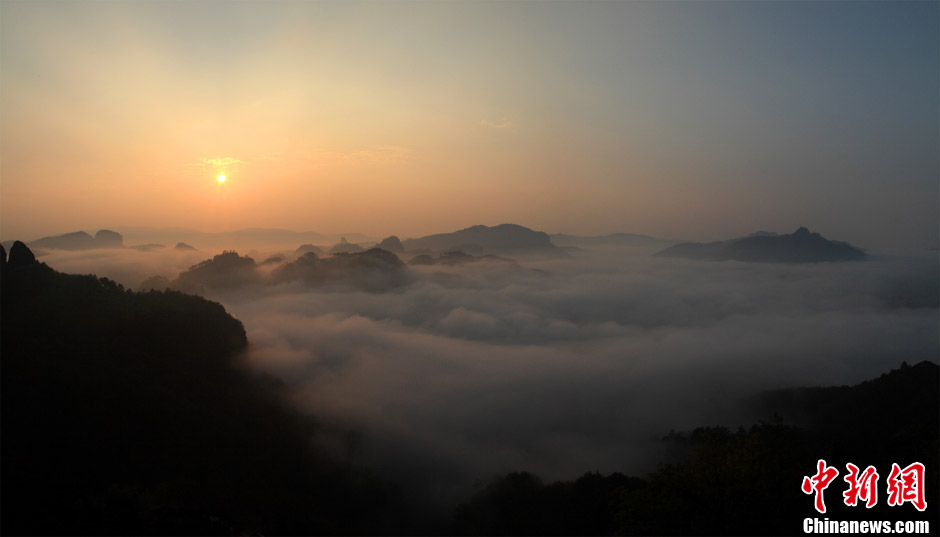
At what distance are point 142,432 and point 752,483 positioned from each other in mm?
49633

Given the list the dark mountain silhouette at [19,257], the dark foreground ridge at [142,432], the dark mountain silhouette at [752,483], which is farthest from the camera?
the dark mountain silhouette at [19,257]

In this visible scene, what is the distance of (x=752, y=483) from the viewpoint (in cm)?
2653

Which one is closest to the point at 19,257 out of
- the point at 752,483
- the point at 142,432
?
the point at 142,432

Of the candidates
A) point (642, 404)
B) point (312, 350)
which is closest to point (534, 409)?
point (642, 404)

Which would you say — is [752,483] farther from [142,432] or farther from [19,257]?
[19,257]

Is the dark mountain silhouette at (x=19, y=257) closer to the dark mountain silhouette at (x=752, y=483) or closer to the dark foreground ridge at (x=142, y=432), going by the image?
the dark foreground ridge at (x=142, y=432)

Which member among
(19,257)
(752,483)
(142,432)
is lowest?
(142,432)

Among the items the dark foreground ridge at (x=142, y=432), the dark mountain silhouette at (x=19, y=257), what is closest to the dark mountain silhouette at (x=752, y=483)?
the dark foreground ridge at (x=142, y=432)

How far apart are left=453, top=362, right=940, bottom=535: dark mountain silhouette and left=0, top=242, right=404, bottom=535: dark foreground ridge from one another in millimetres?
16297

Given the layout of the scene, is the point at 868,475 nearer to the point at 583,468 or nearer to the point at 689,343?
the point at 583,468

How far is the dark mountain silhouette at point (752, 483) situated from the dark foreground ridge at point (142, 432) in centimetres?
1630

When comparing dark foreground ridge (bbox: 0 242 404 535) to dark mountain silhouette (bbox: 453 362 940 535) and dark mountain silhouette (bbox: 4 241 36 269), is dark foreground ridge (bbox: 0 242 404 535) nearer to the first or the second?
dark mountain silhouette (bbox: 4 241 36 269)

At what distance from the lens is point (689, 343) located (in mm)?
156875

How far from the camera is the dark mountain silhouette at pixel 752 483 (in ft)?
84.8
